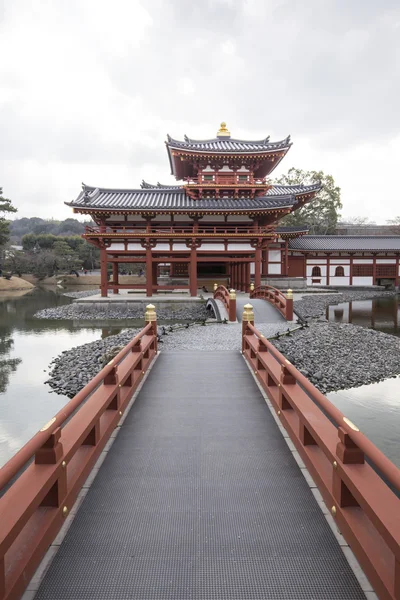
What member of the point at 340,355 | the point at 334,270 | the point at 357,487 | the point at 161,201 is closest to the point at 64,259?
the point at 161,201

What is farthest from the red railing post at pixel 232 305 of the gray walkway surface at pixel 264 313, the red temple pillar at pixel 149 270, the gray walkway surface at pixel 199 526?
the gray walkway surface at pixel 199 526

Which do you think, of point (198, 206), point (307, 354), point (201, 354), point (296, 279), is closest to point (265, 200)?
point (198, 206)

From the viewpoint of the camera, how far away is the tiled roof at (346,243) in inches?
1284

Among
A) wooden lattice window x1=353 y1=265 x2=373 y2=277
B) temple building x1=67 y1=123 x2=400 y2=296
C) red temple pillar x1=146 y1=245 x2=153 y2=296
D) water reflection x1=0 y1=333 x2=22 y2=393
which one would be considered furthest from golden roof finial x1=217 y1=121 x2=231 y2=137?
water reflection x1=0 y1=333 x2=22 y2=393

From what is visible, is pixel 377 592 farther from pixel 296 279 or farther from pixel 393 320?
pixel 296 279

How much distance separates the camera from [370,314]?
21.1m

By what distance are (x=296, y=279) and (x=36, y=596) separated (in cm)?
2862

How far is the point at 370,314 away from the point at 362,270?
48.6 ft

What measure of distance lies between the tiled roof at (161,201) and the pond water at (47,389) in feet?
23.7

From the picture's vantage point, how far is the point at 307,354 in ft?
35.4

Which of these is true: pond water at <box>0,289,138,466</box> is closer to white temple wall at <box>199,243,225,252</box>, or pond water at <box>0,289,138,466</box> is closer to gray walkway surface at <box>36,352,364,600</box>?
gray walkway surface at <box>36,352,364,600</box>

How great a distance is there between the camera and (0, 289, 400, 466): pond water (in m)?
7.04

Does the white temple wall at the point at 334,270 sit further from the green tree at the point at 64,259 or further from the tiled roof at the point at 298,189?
the green tree at the point at 64,259

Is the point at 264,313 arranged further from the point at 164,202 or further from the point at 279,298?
the point at 164,202
